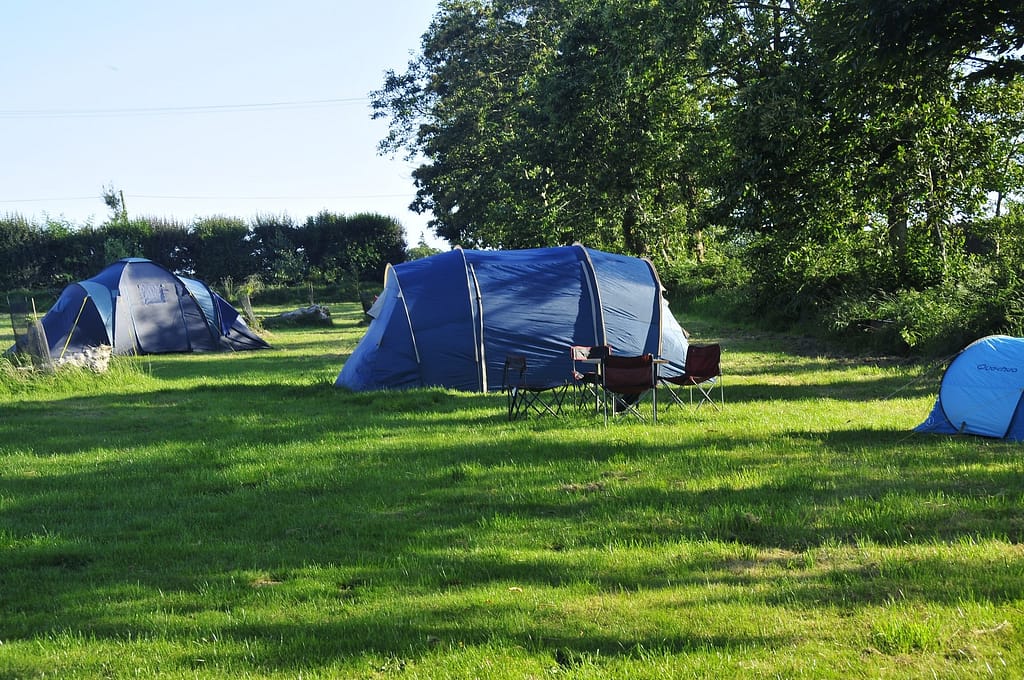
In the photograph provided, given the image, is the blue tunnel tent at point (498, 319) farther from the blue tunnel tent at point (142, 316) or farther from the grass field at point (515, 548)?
the blue tunnel tent at point (142, 316)

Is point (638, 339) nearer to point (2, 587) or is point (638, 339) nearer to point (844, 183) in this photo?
point (844, 183)

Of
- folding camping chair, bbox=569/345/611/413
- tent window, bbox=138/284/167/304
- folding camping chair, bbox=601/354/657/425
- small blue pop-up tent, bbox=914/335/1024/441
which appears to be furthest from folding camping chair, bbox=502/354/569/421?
tent window, bbox=138/284/167/304

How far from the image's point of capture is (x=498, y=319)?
42.6 feet

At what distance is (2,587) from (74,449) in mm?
4347

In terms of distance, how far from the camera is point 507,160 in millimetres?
30641

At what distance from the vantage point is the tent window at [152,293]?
850 inches

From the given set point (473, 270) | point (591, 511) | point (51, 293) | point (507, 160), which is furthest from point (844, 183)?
point (51, 293)

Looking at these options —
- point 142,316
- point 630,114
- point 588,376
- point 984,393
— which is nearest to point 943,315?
point 984,393

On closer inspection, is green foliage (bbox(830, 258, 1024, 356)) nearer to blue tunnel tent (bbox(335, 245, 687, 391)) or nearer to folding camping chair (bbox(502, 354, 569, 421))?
blue tunnel tent (bbox(335, 245, 687, 391))

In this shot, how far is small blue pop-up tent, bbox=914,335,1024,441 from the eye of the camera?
27.2ft

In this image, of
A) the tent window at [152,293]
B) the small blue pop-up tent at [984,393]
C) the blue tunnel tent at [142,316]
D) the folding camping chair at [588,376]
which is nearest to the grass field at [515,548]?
the small blue pop-up tent at [984,393]

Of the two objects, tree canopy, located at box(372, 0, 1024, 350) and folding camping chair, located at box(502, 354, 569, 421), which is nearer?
folding camping chair, located at box(502, 354, 569, 421)

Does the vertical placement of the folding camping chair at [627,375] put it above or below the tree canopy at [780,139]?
below

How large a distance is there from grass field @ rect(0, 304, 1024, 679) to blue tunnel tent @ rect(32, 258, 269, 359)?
35.1 feet
